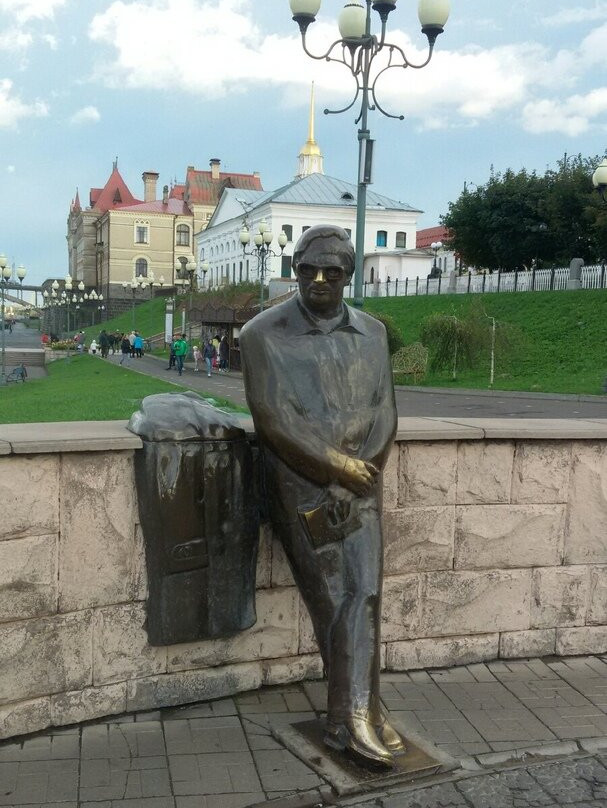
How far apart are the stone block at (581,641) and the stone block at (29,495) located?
2696 millimetres

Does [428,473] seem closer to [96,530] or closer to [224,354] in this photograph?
[96,530]

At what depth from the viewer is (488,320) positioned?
25969mm

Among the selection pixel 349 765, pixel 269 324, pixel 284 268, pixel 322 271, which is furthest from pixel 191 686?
pixel 284 268

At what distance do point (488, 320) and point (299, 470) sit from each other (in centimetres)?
2345

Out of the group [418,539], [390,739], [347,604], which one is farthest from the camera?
[418,539]

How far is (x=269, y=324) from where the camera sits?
3.54 m

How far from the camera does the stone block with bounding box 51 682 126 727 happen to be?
3504mm

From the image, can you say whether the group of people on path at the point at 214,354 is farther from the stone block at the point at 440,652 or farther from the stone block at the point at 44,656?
the stone block at the point at 44,656

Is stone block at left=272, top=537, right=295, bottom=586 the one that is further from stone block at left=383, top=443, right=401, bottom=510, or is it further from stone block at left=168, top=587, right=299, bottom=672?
stone block at left=383, top=443, right=401, bottom=510

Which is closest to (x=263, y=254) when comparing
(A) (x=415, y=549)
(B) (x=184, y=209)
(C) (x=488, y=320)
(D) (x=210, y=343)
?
(D) (x=210, y=343)

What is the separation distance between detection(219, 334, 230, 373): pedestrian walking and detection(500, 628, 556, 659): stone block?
29.5 m

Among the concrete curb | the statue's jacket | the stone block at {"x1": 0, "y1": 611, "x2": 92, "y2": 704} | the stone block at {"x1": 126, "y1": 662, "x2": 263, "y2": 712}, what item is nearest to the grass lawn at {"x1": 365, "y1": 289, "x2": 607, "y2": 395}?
the concrete curb

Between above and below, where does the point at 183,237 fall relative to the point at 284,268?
above

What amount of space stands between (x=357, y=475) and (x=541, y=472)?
1.44 m
